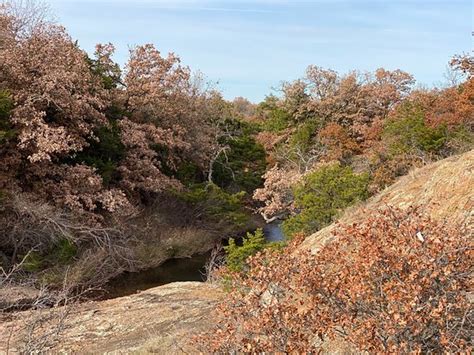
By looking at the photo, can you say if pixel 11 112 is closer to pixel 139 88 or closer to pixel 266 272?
pixel 139 88

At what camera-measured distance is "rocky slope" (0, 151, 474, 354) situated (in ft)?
27.9

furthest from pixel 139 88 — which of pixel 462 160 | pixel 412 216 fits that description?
pixel 412 216

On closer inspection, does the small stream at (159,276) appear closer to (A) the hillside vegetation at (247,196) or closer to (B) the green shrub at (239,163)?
(A) the hillside vegetation at (247,196)

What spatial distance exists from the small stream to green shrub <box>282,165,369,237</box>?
Answer: 608cm

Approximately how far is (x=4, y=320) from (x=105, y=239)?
19.6 feet

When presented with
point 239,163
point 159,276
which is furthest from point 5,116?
point 239,163

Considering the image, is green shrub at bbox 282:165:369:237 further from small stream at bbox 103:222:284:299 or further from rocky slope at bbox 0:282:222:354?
small stream at bbox 103:222:284:299

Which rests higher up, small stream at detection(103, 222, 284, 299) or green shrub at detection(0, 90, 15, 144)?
green shrub at detection(0, 90, 15, 144)

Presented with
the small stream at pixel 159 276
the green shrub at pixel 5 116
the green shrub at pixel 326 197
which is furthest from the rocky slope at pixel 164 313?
the green shrub at pixel 5 116

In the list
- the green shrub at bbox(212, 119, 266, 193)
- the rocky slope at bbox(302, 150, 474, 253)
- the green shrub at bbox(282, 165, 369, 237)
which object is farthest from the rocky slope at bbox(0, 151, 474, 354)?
the green shrub at bbox(212, 119, 266, 193)

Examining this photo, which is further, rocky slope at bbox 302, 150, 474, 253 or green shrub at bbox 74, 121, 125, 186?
green shrub at bbox 74, 121, 125, 186

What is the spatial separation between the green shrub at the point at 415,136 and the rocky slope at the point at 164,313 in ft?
23.2

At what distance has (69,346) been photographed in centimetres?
1032

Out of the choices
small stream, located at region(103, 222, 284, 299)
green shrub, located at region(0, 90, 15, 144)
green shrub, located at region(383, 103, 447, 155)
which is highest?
green shrub, located at region(0, 90, 15, 144)
